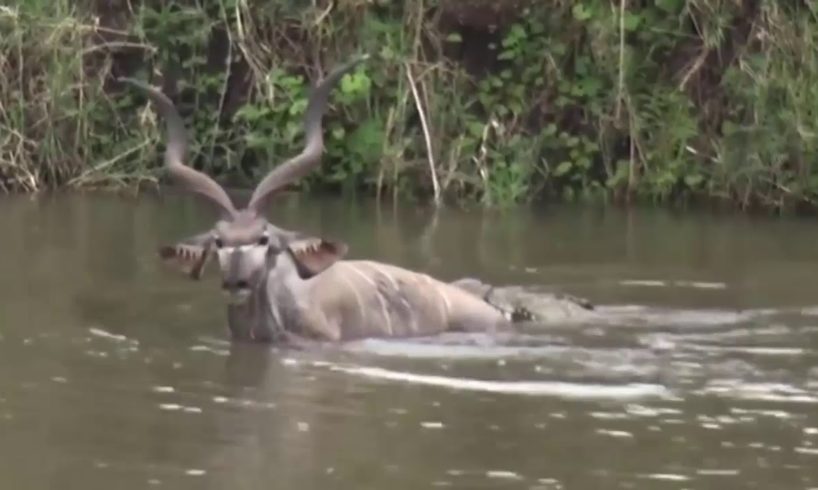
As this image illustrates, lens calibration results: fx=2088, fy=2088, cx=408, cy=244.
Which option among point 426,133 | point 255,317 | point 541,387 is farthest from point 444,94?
point 541,387

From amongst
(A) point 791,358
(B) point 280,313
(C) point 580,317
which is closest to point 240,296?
(B) point 280,313

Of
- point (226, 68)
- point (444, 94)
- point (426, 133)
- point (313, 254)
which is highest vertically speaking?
point (226, 68)

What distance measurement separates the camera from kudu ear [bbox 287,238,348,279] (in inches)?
421

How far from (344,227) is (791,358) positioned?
18.8 ft

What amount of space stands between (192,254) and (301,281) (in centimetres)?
60

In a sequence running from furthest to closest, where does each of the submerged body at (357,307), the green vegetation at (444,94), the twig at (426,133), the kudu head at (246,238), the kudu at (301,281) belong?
the green vegetation at (444,94) < the twig at (426,133) < the submerged body at (357,307) < the kudu at (301,281) < the kudu head at (246,238)

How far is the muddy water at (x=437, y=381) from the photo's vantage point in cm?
754

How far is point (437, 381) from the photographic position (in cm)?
934

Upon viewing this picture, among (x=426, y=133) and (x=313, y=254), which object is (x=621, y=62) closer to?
(x=426, y=133)

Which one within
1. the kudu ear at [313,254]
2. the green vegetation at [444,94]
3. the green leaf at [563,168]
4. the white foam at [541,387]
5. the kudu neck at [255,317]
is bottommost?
the white foam at [541,387]

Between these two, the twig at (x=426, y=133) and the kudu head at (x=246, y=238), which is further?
the twig at (x=426, y=133)

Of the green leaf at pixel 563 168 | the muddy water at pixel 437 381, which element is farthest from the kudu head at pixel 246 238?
the green leaf at pixel 563 168

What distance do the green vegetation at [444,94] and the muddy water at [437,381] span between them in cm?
251

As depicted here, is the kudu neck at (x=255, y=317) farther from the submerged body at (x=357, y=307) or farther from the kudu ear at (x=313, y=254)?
the kudu ear at (x=313, y=254)
